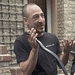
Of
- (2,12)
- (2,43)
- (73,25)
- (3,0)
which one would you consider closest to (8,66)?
(2,43)

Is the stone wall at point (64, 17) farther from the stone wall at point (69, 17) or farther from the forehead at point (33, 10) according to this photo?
the forehead at point (33, 10)

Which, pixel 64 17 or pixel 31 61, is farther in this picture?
pixel 64 17

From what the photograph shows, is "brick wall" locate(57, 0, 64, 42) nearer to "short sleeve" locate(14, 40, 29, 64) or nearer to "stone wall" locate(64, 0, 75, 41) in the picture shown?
"stone wall" locate(64, 0, 75, 41)

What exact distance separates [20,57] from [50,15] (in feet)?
12.4

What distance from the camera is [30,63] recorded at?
131 centimetres

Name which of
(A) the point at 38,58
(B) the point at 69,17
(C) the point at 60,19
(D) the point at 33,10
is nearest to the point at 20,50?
(A) the point at 38,58

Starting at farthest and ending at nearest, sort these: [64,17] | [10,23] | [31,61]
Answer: [64,17], [10,23], [31,61]

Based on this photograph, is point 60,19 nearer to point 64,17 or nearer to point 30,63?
point 64,17

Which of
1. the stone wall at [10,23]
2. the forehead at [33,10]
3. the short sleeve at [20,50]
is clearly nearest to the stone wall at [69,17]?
the stone wall at [10,23]

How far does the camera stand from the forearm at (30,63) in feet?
4.24

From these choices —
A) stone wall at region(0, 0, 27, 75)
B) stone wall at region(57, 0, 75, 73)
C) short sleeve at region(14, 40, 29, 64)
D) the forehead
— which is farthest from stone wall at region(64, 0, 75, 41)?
short sleeve at region(14, 40, 29, 64)

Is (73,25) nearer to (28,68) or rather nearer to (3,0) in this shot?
(3,0)

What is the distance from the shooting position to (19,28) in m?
4.11

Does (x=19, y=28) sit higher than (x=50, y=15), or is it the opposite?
(x=50, y=15)
